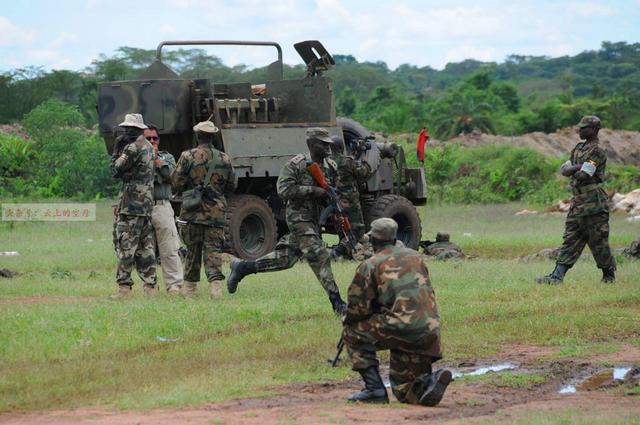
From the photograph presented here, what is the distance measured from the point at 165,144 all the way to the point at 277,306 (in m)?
6.67

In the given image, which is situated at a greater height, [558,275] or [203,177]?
[203,177]

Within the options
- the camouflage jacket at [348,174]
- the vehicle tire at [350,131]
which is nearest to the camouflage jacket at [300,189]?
the camouflage jacket at [348,174]

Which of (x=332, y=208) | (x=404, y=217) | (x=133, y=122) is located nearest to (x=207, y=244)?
(x=133, y=122)

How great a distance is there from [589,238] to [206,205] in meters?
4.47

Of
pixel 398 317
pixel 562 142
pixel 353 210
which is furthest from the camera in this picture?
pixel 562 142

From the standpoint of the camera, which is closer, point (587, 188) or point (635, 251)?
point (587, 188)

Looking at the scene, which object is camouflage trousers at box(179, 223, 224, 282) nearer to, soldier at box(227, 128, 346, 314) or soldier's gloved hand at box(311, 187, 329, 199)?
soldier at box(227, 128, 346, 314)

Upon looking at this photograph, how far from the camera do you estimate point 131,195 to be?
13.0 m

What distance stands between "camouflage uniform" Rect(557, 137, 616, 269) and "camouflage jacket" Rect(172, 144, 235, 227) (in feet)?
13.3

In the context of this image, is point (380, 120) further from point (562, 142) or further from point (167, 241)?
point (167, 241)

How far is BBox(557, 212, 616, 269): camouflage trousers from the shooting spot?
14.6 meters

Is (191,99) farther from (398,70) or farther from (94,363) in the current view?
(398,70)

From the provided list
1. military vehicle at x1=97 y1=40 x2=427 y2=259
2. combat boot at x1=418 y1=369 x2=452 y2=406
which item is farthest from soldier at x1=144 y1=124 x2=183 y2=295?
combat boot at x1=418 y1=369 x2=452 y2=406

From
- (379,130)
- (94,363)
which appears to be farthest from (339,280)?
(379,130)
